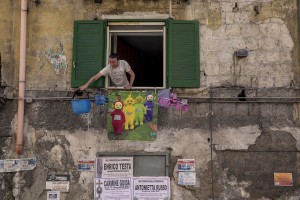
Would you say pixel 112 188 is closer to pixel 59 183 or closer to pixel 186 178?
pixel 59 183

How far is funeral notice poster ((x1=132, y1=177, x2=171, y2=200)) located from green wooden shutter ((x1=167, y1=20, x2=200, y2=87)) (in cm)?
190

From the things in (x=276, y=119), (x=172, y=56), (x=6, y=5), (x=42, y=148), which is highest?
(x=6, y=5)

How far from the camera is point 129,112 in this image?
821 centimetres

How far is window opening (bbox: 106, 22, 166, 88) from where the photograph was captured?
864cm

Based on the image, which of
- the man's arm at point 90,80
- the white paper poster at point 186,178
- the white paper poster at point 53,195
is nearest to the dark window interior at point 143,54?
the man's arm at point 90,80

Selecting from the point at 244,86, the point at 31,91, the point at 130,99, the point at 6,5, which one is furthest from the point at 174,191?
the point at 6,5

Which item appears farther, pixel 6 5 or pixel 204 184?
pixel 6 5

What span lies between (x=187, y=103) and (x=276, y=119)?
179 centimetres

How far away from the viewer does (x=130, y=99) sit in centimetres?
825

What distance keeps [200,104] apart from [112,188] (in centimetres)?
240

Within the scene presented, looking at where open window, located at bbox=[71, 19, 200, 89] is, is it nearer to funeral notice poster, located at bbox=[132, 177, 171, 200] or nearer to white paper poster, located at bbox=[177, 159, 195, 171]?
white paper poster, located at bbox=[177, 159, 195, 171]

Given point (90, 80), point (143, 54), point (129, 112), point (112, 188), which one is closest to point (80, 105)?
point (90, 80)

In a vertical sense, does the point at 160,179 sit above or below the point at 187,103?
below

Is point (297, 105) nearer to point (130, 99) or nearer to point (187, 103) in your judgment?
point (187, 103)
